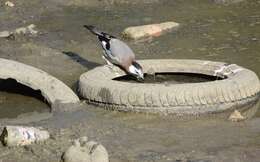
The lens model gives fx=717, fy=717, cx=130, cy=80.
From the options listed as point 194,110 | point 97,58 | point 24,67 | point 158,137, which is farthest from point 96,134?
point 97,58

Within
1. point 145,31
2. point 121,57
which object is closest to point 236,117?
point 121,57

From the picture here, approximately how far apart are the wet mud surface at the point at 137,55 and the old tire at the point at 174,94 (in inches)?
4.8

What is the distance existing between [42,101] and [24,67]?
43 cm

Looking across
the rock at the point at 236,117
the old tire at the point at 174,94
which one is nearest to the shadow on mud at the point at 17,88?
Answer: the old tire at the point at 174,94

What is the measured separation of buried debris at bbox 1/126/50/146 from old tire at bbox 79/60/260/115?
1228mm

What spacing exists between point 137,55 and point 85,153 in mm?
4289

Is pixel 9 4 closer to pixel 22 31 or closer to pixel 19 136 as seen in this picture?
pixel 22 31

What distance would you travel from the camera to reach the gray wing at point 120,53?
26.6 ft

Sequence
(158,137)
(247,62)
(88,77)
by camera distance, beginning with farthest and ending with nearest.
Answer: (247,62), (88,77), (158,137)

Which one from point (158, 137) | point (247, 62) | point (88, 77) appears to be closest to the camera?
point (158, 137)

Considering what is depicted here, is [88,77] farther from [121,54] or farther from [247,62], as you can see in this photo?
[247,62]

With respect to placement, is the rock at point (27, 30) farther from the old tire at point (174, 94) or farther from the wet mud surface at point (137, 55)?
the old tire at point (174, 94)

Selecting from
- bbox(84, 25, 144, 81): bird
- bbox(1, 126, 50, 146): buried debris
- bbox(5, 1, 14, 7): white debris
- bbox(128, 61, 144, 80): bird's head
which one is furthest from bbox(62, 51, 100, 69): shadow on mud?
bbox(5, 1, 14, 7): white debris

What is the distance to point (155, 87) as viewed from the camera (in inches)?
284
